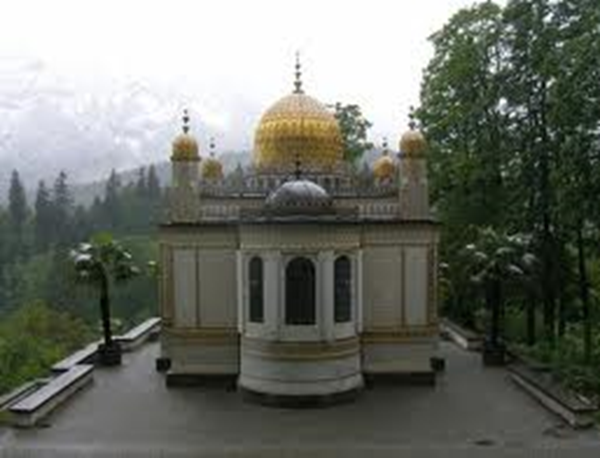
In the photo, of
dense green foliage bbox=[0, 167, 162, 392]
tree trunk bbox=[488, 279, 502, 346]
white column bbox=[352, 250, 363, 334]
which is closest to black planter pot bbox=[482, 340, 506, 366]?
tree trunk bbox=[488, 279, 502, 346]

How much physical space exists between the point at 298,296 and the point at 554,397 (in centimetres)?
635

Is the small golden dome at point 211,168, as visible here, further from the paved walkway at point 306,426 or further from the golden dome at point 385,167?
the paved walkway at point 306,426

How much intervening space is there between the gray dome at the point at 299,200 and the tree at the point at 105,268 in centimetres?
750

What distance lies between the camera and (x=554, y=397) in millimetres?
22078

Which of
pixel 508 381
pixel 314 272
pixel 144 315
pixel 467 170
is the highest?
pixel 467 170

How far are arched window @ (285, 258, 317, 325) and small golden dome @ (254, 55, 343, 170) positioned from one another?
16.7ft

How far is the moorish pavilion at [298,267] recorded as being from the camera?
23062 mm

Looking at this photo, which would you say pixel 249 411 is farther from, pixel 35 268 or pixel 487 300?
pixel 35 268

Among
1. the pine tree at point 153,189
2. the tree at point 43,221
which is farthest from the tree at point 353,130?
the pine tree at point 153,189

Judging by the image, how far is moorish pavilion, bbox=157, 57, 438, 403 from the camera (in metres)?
23.1

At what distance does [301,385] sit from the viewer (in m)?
22.9

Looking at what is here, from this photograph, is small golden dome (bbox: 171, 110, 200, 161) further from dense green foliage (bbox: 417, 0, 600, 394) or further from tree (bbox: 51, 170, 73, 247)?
tree (bbox: 51, 170, 73, 247)

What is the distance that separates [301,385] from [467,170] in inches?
592

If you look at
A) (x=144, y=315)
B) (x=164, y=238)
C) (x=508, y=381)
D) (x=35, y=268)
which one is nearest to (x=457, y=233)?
(x=508, y=381)
